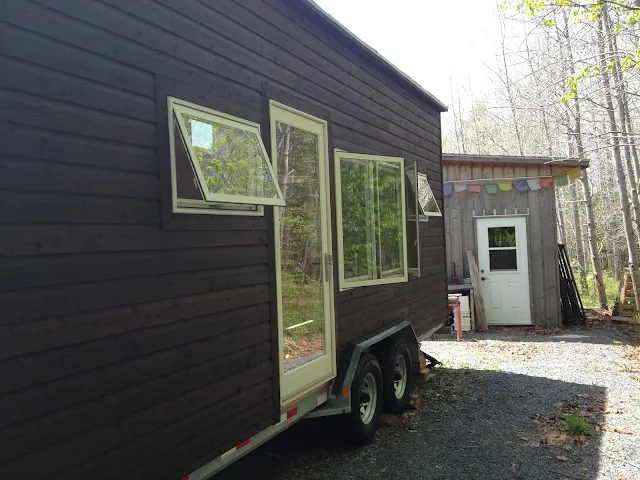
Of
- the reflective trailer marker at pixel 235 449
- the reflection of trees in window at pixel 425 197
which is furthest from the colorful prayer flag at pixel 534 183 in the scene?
the reflective trailer marker at pixel 235 449

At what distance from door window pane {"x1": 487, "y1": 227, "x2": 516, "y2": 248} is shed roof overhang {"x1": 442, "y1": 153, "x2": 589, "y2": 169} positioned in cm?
129

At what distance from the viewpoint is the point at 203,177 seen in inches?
103

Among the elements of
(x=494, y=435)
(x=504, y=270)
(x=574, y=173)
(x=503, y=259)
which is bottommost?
(x=494, y=435)

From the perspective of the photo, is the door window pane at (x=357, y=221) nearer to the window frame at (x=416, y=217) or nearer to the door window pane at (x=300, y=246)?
the door window pane at (x=300, y=246)

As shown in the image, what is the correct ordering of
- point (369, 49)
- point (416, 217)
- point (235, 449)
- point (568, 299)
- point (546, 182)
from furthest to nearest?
1. point (568, 299)
2. point (546, 182)
3. point (416, 217)
4. point (369, 49)
5. point (235, 449)

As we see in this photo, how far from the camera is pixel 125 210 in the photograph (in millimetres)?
2365

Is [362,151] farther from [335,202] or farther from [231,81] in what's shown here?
[231,81]

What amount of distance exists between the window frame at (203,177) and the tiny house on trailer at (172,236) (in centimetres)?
1

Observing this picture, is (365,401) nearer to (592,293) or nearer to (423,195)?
(423,195)

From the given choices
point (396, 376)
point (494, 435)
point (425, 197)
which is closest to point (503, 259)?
point (425, 197)

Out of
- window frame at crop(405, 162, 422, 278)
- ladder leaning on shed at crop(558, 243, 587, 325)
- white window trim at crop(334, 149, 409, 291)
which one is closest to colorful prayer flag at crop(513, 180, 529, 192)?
ladder leaning on shed at crop(558, 243, 587, 325)

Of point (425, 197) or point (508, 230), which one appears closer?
point (425, 197)

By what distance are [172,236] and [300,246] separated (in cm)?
152

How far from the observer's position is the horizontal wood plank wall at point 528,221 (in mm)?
10391
